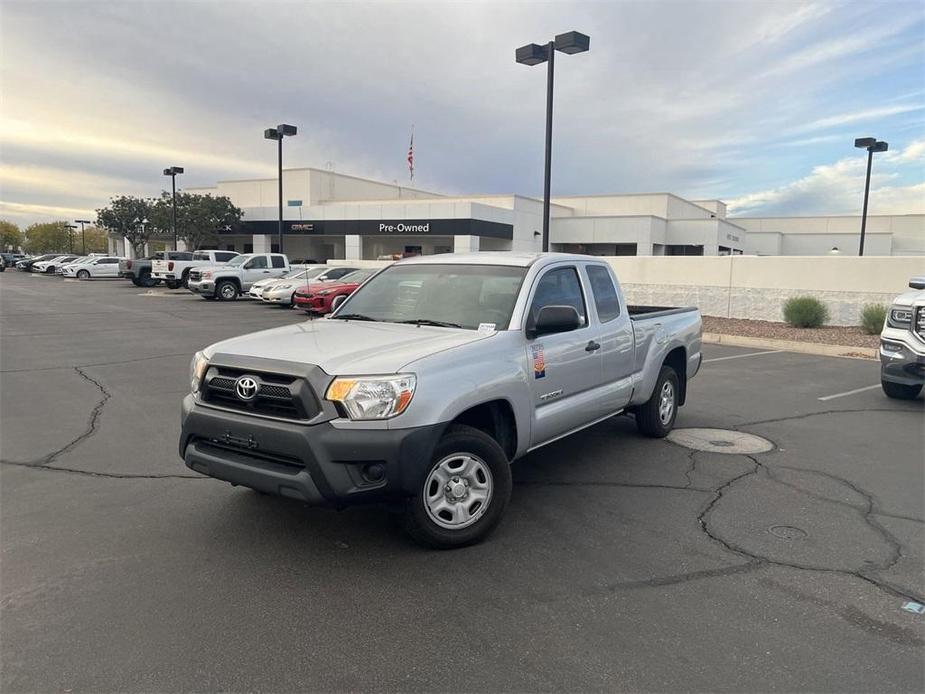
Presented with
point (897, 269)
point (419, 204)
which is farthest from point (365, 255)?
point (897, 269)

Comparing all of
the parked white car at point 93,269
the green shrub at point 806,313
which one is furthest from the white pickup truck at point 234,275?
the parked white car at point 93,269

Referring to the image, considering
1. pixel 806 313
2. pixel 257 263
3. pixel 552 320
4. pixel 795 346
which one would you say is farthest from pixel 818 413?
pixel 257 263

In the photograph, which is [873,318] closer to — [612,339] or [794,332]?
[794,332]

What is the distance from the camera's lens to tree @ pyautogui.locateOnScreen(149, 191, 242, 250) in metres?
55.2

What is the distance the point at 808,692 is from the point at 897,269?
647 inches

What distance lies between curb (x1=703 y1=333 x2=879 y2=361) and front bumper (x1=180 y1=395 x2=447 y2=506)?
1234cm

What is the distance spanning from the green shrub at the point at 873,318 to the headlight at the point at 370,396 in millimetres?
15009

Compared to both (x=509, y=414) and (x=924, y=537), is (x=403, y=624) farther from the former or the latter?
(x=924, y=537)

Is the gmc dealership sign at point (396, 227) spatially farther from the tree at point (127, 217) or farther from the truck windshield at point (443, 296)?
the truck windshield at point (443, 296)

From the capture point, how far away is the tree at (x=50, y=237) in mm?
134125

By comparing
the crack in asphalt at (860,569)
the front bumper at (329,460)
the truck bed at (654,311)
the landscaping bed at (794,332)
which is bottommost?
the crack in asphalt at (860,569)

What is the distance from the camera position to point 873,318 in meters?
15.1

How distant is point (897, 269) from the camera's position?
16.0 m

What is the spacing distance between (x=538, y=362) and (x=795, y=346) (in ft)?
37.9
